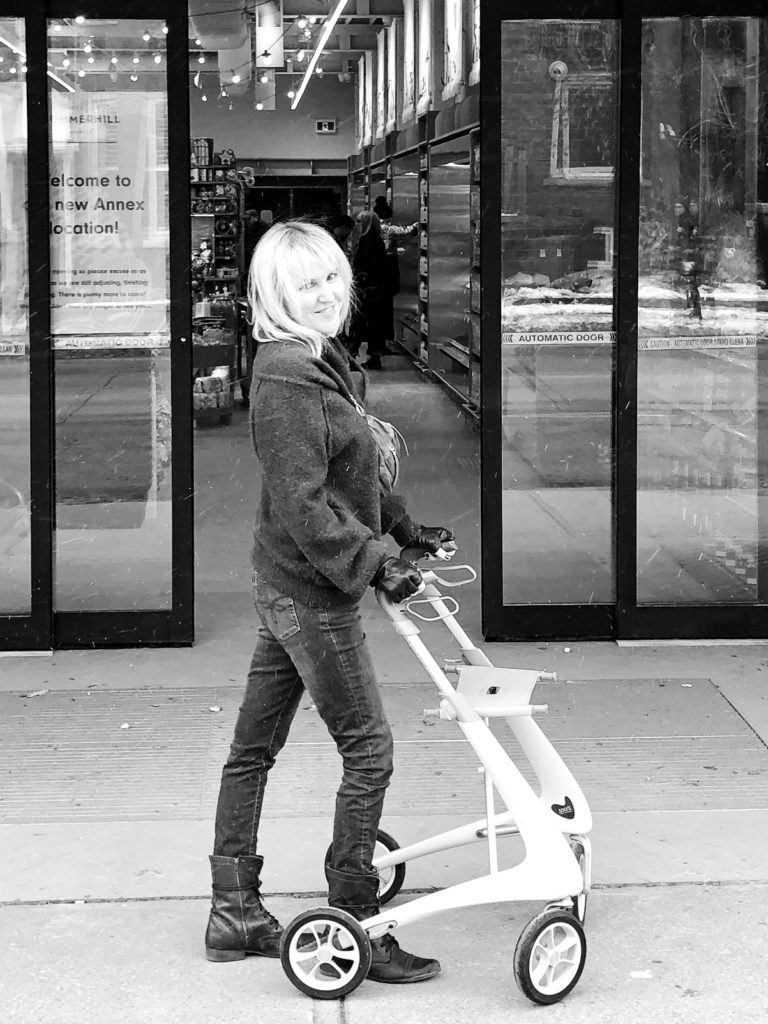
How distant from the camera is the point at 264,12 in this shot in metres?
21.4

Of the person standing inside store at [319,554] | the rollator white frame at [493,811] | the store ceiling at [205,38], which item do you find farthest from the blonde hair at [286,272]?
the store ceiling at [205,38]

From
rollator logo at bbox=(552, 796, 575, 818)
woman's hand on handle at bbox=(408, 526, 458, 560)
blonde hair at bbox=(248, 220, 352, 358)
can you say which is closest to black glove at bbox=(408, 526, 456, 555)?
woman's hand on handle at bbox=(408, 526, 458, 560)

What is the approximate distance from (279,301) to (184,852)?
169cm

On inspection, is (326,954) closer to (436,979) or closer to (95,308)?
(436,979)

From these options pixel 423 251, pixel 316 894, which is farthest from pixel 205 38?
pixel 316 894

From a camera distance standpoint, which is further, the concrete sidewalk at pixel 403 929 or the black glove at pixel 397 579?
the concrete sidewalk at pixel 403 929

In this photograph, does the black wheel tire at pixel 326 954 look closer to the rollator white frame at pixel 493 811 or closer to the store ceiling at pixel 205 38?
the rollator white frame at pixel 493 811

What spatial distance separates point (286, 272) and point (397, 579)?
0.71 m

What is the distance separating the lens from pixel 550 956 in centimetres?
334

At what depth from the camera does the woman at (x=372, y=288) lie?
1905 centimetres

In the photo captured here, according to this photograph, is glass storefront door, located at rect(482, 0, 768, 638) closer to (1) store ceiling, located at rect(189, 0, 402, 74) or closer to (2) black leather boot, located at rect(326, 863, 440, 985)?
(2) black leather boot, located at rect(326, 863, 440, 985)

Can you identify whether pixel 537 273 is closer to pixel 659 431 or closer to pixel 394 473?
pixel 659 431

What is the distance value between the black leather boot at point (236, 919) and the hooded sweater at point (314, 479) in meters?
0.67

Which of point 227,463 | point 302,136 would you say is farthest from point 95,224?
point 302,136
